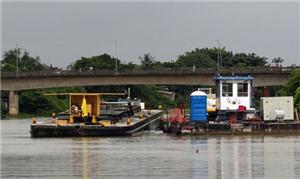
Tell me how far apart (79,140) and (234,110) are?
39.4 ft

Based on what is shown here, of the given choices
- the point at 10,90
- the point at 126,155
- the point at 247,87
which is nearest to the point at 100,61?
the point at 10,90

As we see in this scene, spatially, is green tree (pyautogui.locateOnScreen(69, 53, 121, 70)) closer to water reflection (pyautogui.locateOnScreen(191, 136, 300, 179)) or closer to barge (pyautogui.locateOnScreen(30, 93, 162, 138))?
barge (pyautogui.locateOnScreen(30, 93, 162, 138))

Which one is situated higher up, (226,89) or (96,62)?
(96,62)

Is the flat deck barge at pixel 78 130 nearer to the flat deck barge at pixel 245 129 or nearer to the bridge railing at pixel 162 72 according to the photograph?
the flat deck barge at pixel 245 129

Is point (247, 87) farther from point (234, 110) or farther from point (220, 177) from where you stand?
point (220, 177)

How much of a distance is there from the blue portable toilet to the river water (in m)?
2.66

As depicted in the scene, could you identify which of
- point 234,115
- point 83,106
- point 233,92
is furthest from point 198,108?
point 83,106

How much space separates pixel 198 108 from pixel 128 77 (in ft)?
200

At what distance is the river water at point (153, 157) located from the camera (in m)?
36.4

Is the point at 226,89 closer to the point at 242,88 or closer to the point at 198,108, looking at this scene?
the point at 242,88

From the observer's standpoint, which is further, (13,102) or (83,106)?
(13,102)

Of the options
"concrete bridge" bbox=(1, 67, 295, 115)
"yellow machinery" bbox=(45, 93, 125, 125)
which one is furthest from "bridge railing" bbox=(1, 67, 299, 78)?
"yellow machinery" bbox=(45, 93, 125, 125)


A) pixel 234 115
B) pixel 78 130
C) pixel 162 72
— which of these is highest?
pixel 162 72

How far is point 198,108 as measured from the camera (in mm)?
64688
